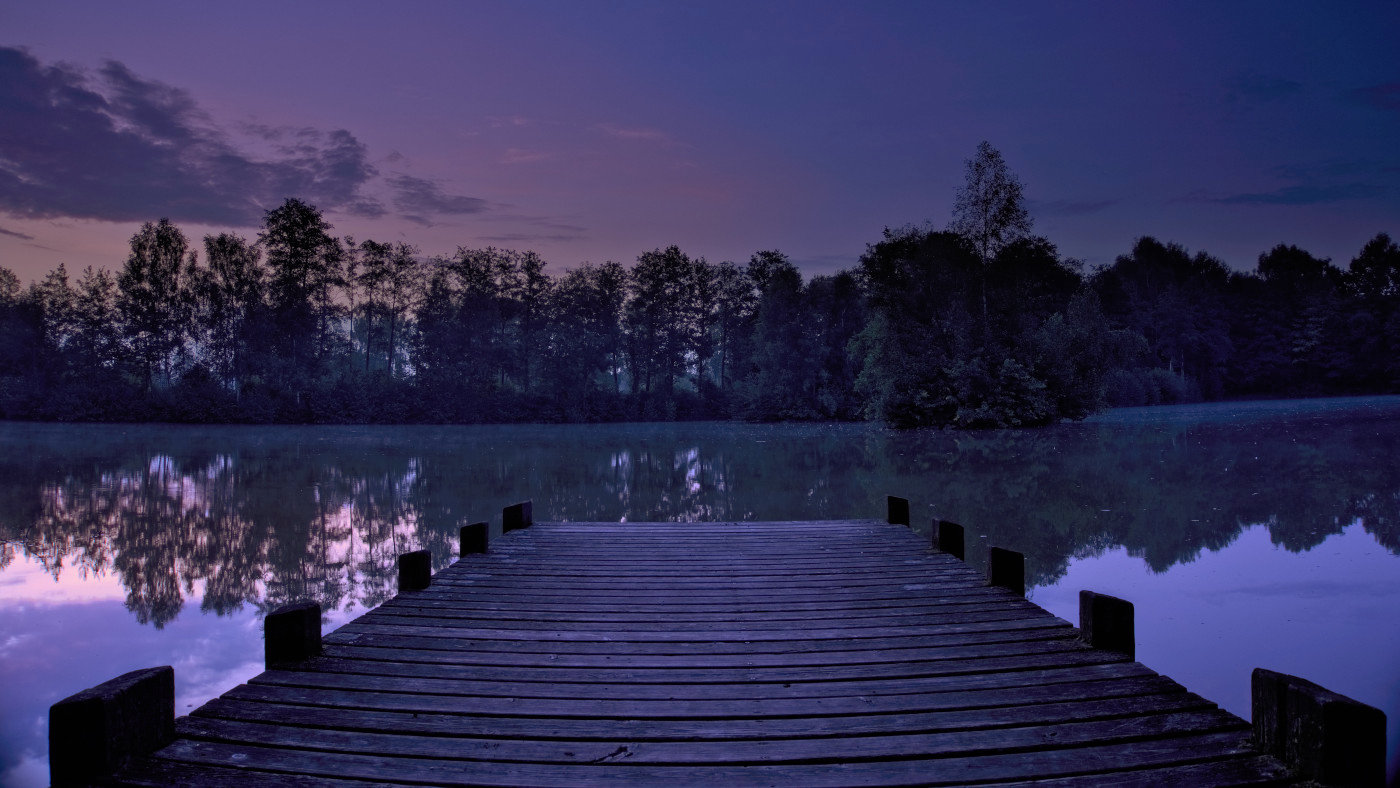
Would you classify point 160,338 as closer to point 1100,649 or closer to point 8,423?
point 8,423

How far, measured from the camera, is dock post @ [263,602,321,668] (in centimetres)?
323

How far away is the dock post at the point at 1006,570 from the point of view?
15.0 ft

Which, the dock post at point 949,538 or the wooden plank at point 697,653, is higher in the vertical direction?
the dock post at point 949,538

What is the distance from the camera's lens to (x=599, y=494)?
12852 mm

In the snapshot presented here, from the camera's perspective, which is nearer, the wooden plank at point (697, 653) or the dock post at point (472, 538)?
the wooden plank at point (697, 653)

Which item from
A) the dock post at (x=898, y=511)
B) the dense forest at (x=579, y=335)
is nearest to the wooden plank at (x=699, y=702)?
the dock post at (x=898, y=511)

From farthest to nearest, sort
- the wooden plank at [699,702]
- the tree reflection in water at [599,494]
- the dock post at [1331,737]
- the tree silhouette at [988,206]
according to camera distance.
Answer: the tree silhouette at [988,206] → the tree reflection in water at [599,494] → the wooden plank at [699,702] → the dock post at [1331,737]

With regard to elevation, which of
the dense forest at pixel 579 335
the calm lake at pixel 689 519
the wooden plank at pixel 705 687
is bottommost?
the calm lake at pixel 689 519

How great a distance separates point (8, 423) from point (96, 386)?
12.8ft

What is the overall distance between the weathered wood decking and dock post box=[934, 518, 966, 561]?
1004 mm

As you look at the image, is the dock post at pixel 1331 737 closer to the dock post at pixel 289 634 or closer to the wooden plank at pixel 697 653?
the wooden plank at pixel 697 653

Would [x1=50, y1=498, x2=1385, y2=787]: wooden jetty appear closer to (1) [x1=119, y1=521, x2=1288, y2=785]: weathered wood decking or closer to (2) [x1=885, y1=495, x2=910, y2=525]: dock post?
(1) [x1=119, y1=521, x2=1288, y2=785]: weathered wood decking

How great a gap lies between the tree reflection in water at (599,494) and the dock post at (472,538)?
136cm

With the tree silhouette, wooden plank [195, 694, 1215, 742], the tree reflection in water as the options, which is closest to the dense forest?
the tree silhouette
